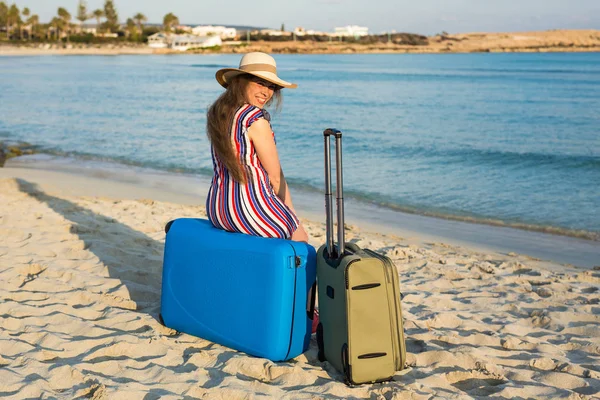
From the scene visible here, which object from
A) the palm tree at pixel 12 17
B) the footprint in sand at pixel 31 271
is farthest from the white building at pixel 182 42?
the footprint in sand at pixel 31 271

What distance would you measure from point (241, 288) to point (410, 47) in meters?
115

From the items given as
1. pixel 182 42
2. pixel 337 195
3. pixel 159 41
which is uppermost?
pixel 159 41

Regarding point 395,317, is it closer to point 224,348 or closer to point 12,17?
point 224,348

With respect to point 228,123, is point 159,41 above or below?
above

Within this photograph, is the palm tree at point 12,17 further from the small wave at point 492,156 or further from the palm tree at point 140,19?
the small wave at point 492,156

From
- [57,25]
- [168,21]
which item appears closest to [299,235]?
[57,25]

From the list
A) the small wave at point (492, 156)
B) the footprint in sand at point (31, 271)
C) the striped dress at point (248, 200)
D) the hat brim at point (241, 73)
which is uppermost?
the hat brim at point (241, 73)

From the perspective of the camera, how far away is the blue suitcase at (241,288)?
10.5 ft

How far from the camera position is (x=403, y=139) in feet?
53.2

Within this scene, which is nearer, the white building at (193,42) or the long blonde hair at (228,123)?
the long blonde hair at (228,123)

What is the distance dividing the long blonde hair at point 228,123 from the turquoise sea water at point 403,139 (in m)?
5.59

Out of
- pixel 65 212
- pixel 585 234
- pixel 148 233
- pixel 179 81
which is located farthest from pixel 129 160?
pixel 179 81

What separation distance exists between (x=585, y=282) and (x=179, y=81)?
3504cm

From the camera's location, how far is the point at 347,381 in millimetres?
3053
